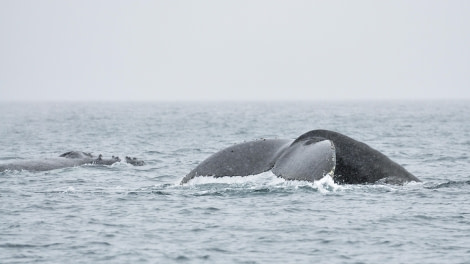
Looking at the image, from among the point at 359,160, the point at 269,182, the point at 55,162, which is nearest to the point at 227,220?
the point at 359,160

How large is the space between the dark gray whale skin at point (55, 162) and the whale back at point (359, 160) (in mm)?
10838

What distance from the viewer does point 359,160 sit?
47.5ft

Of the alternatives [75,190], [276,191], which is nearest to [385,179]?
[276,191]

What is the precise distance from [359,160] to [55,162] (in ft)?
38.5

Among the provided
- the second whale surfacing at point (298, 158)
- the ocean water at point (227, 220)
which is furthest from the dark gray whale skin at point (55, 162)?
the second whale surfacing at point (298, 158)

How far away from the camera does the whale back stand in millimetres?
14406

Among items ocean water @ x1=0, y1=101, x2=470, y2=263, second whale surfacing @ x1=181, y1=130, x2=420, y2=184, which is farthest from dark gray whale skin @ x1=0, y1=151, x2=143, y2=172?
second whale surfacing @ x1=181, y1=130, x2=420, y2=184

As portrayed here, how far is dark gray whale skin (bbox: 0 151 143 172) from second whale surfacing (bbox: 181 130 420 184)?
9391 mm

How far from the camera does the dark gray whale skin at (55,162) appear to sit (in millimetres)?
23047

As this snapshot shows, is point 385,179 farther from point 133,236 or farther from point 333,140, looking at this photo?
point 133,236

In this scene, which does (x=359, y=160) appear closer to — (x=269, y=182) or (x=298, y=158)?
(x=298, y=158)

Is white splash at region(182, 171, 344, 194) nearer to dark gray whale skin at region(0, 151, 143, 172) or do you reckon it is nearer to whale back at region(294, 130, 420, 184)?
whale back at region(294, 130, 420, 184)

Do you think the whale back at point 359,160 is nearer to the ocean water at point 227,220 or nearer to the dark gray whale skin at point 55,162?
the ocean water at point 227,220

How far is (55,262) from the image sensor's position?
496 inches
